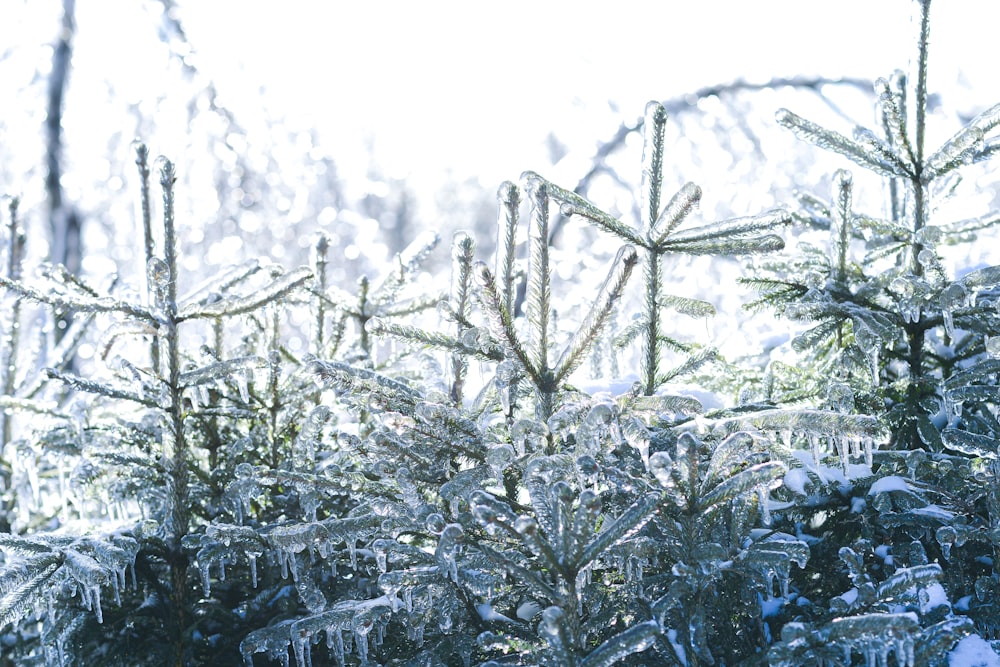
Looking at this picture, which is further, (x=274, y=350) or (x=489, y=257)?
(x=489, y=257)

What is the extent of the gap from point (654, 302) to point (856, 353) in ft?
2.76

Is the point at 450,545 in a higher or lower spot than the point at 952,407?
lower

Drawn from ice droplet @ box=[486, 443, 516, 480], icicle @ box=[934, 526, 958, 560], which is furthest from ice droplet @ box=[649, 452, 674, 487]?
icicle @ box=[934, 526, 958, 560]

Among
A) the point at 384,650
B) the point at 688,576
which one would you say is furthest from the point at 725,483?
the point at 384,650

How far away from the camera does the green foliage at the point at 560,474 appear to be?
91.6 inches

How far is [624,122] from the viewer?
298 inches

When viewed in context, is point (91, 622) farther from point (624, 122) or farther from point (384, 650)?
point (624, 122)

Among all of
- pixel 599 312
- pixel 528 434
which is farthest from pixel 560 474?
pixel 599 312

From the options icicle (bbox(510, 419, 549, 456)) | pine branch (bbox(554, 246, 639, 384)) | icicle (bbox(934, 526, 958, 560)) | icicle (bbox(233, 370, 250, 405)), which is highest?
pine branch (bbox(554, 246, 639, 384))

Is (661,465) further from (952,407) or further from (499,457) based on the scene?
(952,407)

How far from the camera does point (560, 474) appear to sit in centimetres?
237

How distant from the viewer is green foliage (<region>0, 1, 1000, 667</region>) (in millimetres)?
2326

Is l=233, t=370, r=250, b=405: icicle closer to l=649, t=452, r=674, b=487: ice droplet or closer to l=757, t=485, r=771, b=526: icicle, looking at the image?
l=649, t=452, r=674, b=487: ice droplet

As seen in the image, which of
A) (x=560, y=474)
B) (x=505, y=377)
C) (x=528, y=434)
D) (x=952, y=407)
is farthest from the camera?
(x=952, y=407)
